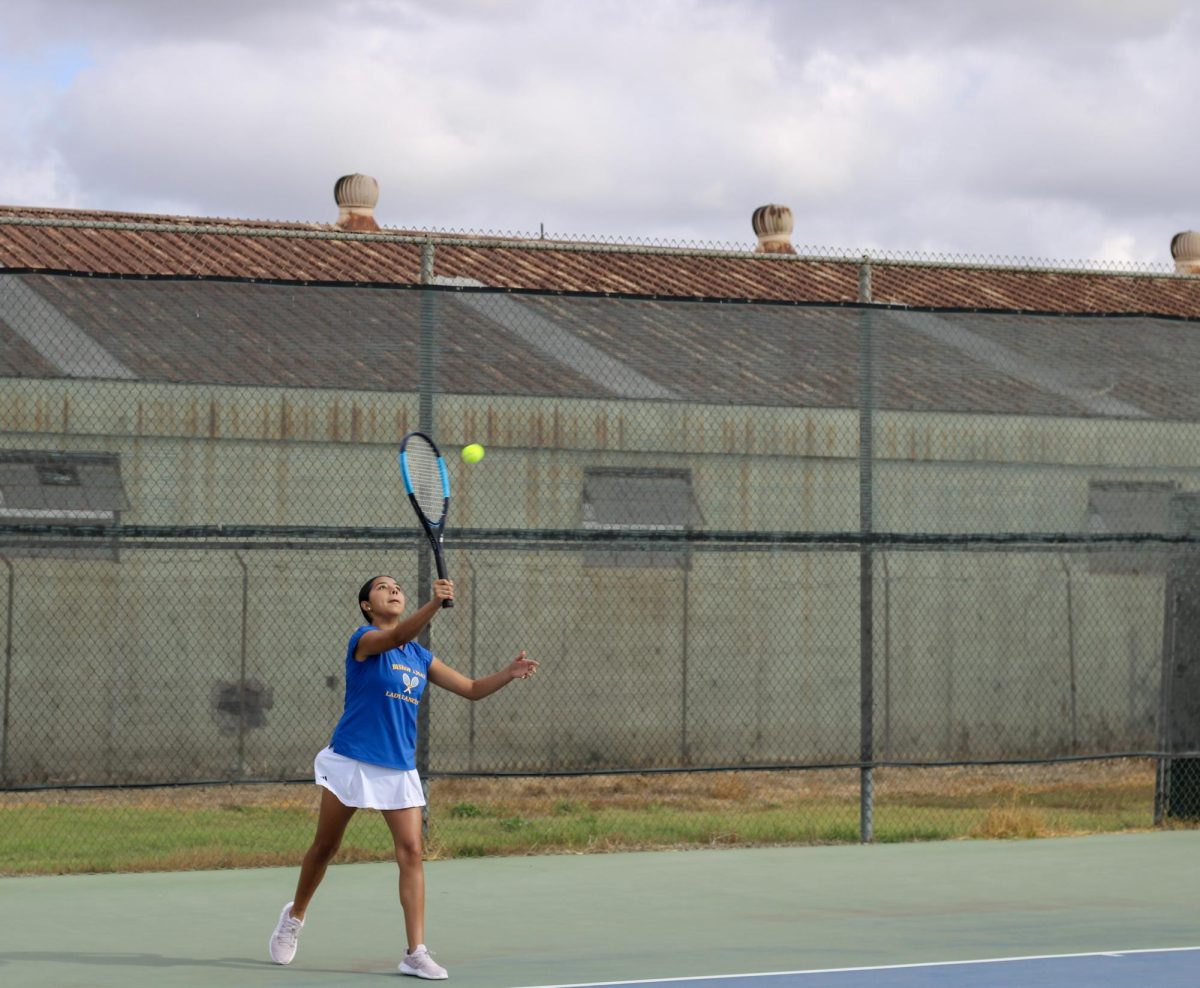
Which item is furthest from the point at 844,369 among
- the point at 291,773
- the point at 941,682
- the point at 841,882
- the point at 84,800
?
the point at 84,800

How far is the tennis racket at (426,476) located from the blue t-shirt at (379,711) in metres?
0.75

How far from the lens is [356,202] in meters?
25.6

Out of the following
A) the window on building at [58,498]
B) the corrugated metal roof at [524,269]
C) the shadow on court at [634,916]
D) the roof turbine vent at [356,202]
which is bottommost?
the shadow on court at [634,916]

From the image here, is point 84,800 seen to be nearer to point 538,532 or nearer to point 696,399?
point 538,532

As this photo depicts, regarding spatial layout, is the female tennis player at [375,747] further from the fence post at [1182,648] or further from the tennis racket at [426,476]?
the fence post at [1182,648]

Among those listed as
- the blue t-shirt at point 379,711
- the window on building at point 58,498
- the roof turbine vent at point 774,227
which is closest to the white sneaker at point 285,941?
the blue t-shirt at point 379,711

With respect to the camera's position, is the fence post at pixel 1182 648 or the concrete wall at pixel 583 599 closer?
the concrete wall at pixel 583 599

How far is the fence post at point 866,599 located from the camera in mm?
10625

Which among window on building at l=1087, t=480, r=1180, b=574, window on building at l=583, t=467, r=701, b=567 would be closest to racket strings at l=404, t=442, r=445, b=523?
window on building at l=583, t=467, r=701, b=567

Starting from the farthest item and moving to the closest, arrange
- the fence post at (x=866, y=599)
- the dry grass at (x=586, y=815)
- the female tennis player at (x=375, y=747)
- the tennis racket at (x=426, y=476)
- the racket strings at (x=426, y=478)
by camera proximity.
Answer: the fence post at (x=866, y=599) → the dry grass at (x=586, y=815) → the racket strings at (x=426, y=478) → the tennis racket at (x=426, y=476) → the female tennis player at (x=375, y=747)

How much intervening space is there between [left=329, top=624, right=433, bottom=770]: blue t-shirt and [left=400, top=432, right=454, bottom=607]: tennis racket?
751mm

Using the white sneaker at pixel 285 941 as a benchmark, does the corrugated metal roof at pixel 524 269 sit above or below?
above

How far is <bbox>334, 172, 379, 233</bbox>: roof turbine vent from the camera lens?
2550 cm

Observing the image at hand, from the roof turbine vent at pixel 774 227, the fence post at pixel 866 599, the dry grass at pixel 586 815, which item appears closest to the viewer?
the dry grass at pixel 586 815
